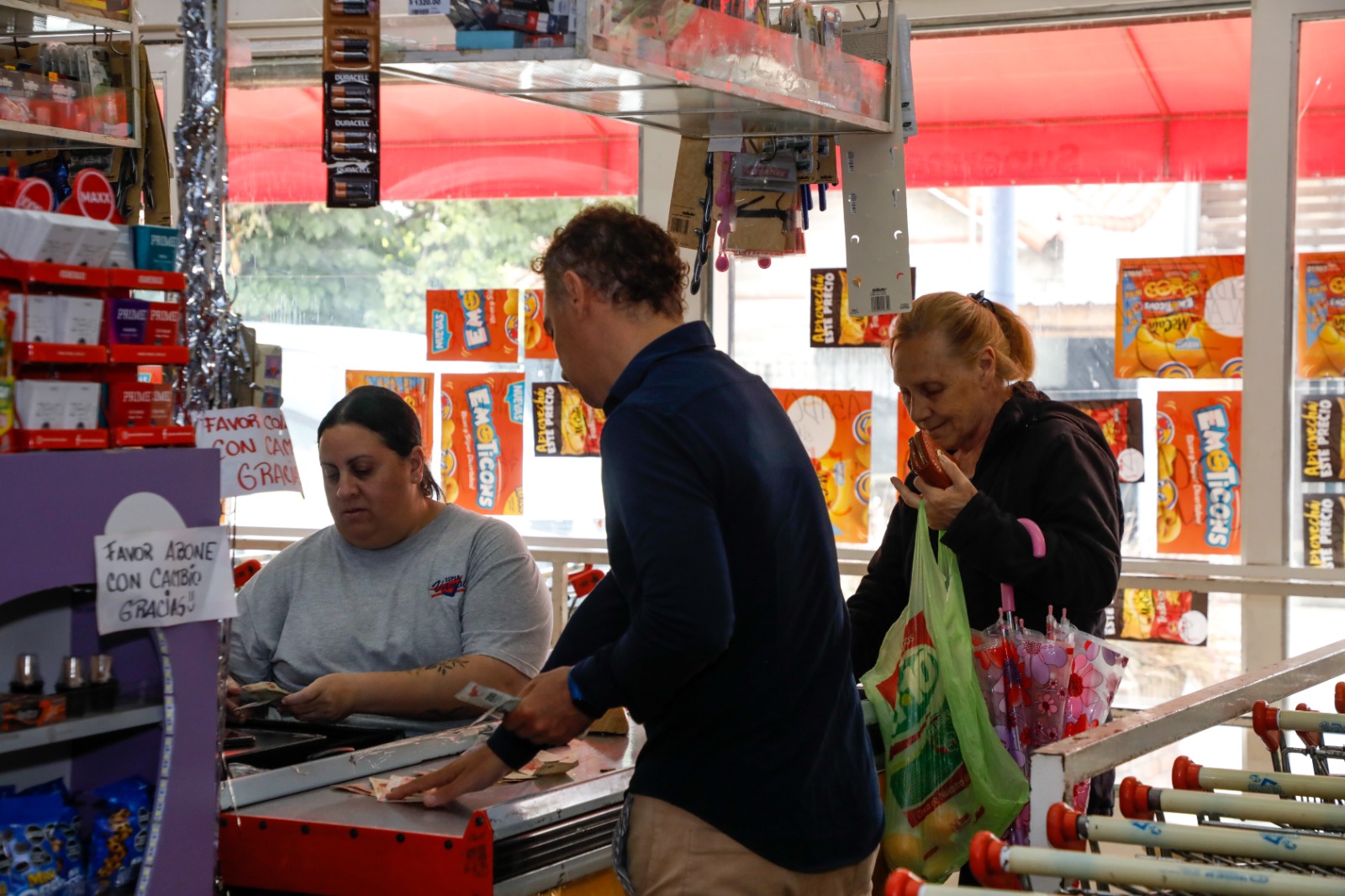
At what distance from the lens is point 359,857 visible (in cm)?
189

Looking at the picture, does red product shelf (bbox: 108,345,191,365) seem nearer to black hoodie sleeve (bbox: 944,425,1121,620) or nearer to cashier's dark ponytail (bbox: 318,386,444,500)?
cashier's dark ponytail (bbox: 318,386,444,500)

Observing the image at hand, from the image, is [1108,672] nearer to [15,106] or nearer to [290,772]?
[290,772]

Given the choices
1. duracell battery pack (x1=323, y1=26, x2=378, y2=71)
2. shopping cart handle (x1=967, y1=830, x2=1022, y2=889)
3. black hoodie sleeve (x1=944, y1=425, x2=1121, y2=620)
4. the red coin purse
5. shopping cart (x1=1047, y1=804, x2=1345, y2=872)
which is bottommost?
shopping cart (x1=1047, y1=804, x2=1345, y2=872)

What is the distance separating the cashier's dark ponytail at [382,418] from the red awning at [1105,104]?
2.52 metres

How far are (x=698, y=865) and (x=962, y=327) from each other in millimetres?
1341

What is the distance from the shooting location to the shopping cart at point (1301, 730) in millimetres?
1945

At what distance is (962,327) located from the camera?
2736 mm

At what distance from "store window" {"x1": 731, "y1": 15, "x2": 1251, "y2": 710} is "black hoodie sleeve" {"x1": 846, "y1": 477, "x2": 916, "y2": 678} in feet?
6.40

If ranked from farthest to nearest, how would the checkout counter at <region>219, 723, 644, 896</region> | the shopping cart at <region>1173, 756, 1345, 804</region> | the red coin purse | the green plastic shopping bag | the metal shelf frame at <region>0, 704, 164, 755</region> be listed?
1. the red coin purse
2. the green plastic shopping bag
3. the checkout counter at <region>219, 723, 644, 896</region>
4. the shopping cart at <region>1173, 756, 1345, 804</region>
5. the metal shelf frame at <region>0, 704, 164, 755</region>

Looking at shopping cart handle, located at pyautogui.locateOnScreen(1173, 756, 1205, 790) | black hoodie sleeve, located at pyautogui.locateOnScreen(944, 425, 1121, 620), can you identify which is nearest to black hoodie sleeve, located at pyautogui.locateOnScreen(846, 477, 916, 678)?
black hoodie sleeve, located at pyautogui.locateOnScreen(944, 425, 1121, 620)

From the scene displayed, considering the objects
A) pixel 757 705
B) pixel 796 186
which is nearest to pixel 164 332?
pixel 757 705

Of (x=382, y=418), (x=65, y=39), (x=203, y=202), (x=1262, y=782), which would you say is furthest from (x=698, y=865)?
(x=65, y=39)

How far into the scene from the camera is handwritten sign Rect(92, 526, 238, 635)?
1.60 m

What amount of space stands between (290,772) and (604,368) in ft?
2.74
